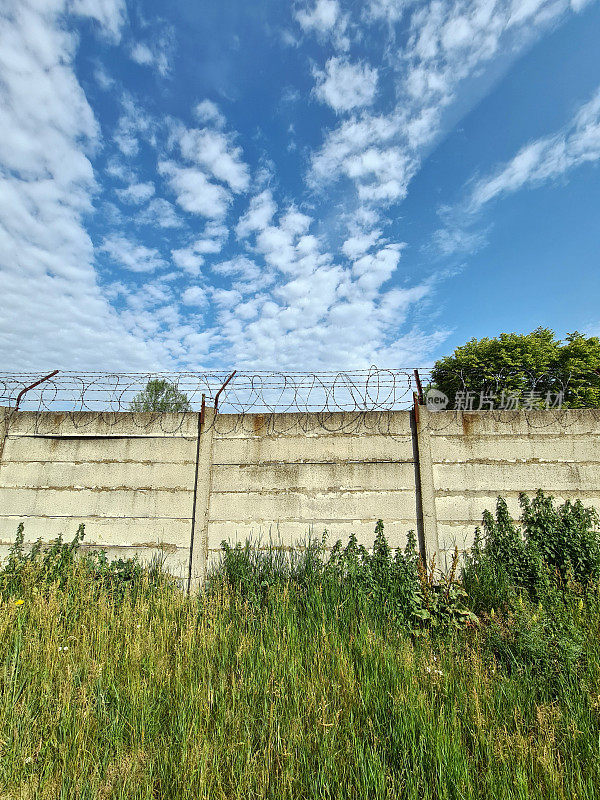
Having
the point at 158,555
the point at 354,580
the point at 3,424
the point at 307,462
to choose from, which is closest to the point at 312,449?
the point at 307,462

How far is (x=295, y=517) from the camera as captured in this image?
17.4 ft

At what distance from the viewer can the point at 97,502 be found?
220 inches

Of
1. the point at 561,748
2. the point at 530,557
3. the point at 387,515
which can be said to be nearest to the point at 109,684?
the point at 561,748

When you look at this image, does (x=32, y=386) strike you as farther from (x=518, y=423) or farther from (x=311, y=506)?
(x=518, y=423)

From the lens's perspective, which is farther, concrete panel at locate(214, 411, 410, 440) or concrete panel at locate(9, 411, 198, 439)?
concrete panel at locate(9, 411, 198, 439)

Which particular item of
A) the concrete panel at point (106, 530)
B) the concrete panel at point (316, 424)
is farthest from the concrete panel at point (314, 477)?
the concrete panel at point (106, 530)

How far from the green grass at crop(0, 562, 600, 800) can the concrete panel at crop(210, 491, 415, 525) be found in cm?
122

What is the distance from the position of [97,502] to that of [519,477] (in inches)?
220

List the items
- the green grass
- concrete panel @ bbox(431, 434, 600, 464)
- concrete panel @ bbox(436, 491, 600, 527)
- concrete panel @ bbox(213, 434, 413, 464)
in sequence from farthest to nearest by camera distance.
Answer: concrete panel @ bbox(213, 434, 413, 464), concrete panel @ bbox(431, 434, 600, 464), concrete panel @ bbox(436, 491, 600, 527), the green grass

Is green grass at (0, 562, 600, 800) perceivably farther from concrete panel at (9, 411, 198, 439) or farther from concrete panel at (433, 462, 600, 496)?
concrete panel at (9, 411, 198, 439)

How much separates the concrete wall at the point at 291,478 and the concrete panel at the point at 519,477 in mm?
13

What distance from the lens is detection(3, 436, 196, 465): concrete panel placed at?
559cm

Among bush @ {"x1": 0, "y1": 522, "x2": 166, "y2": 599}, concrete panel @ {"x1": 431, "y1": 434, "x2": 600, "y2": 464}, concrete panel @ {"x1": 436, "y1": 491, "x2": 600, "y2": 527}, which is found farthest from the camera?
concrete panel @ {"x1": 431, "y1": 434, "x2": 600, "y2": 464}

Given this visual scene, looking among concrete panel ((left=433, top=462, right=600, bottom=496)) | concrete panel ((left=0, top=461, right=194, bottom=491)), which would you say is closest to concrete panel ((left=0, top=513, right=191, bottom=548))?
concrete panel ((left=0, top=461, right=194, bottom=491))
